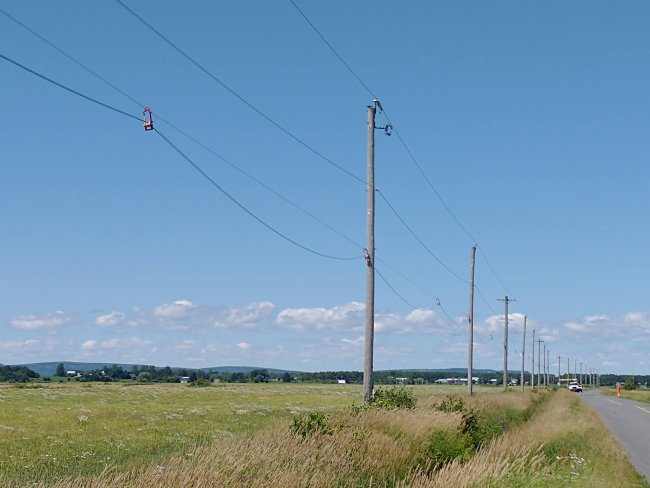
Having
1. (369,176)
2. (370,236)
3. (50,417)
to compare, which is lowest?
(50,417)

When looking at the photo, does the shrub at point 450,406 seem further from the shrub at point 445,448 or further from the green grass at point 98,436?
the shrub at point 445,448

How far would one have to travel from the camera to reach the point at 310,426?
629 inches

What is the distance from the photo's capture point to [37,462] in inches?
699

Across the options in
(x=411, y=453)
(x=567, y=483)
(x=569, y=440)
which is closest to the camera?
(x=567, y=483)

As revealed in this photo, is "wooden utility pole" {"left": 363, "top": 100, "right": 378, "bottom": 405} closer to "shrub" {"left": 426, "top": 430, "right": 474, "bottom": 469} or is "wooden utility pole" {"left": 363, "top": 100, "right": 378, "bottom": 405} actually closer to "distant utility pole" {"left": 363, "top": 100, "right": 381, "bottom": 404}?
"distant utility pole" {"left": 363, "top": 100, "right": 381, "bottom": 404}

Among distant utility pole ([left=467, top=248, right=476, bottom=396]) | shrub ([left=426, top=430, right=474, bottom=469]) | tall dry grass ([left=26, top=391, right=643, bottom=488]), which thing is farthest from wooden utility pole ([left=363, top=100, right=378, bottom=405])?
distant utility pole ([left=467, top=248, right=476, bottom=396])

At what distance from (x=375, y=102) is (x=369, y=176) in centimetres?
285

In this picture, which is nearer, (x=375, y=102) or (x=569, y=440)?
(x=569, y=440)

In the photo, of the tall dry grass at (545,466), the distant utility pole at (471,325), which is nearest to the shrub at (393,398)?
the tall dry grass at (545,466)

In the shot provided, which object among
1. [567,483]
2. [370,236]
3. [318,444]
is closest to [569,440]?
[370,236]

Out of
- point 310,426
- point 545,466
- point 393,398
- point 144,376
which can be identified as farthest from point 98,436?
point 144,376

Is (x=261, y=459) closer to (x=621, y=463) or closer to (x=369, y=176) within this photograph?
(x=621, y=463)

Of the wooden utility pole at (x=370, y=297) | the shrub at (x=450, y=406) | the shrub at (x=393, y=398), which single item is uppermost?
the wooden utility pole at (x=370, y=297)

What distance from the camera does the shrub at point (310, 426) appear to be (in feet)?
51.2
